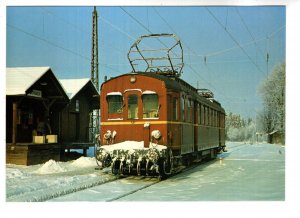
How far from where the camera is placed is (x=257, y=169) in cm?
1314

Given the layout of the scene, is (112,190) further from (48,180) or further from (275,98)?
(275,98)

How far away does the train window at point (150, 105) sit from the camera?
11.7 meters

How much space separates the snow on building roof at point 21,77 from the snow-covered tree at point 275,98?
6581 millimetres

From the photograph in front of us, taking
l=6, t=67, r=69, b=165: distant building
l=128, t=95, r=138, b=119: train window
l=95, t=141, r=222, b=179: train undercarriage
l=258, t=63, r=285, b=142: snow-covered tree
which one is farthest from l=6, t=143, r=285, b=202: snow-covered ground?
l=128, t=95, r=138, b=119: train window

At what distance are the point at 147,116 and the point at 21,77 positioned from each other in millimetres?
4233

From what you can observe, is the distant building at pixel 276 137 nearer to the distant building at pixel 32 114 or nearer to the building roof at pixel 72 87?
the distant building at pixel 32 114

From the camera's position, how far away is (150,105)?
38.6 ft

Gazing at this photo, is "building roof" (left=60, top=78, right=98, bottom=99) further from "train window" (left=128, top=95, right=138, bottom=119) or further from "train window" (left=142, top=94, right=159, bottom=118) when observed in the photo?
"train window" (left=142, top=94, right=159, bottom=118)

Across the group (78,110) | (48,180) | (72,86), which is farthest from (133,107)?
(78,110)

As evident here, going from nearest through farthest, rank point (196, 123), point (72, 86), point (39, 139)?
1. point (196, 123)
2. point (39, 139)
3. point (72, 86)

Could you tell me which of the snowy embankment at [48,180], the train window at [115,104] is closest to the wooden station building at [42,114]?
the snowy embankment at [48,180]
